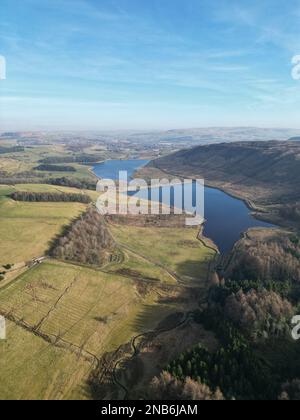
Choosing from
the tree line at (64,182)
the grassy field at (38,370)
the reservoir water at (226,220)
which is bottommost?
the grassy field at (38,370)

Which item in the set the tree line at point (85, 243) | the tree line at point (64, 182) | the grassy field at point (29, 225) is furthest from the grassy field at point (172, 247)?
the tree line at point (64, 182)

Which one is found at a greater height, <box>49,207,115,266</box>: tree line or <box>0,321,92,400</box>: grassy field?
<box>49,207,115,266</box>: tree line

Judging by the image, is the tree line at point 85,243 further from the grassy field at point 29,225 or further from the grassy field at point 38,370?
the grassy field at point 38,370

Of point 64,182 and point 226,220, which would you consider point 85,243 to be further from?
point 64,182

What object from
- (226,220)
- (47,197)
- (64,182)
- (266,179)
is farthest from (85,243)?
(266,179)

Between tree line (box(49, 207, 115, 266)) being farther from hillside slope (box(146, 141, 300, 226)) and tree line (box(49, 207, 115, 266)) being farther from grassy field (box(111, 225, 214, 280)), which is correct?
hillside slope (box(146, 141, 300, 226))

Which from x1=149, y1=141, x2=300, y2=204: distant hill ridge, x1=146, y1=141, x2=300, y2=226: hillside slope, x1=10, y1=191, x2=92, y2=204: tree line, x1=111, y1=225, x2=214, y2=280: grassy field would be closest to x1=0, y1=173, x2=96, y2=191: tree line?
x1=10, y1=191, x2=92, y2=204: tree line
